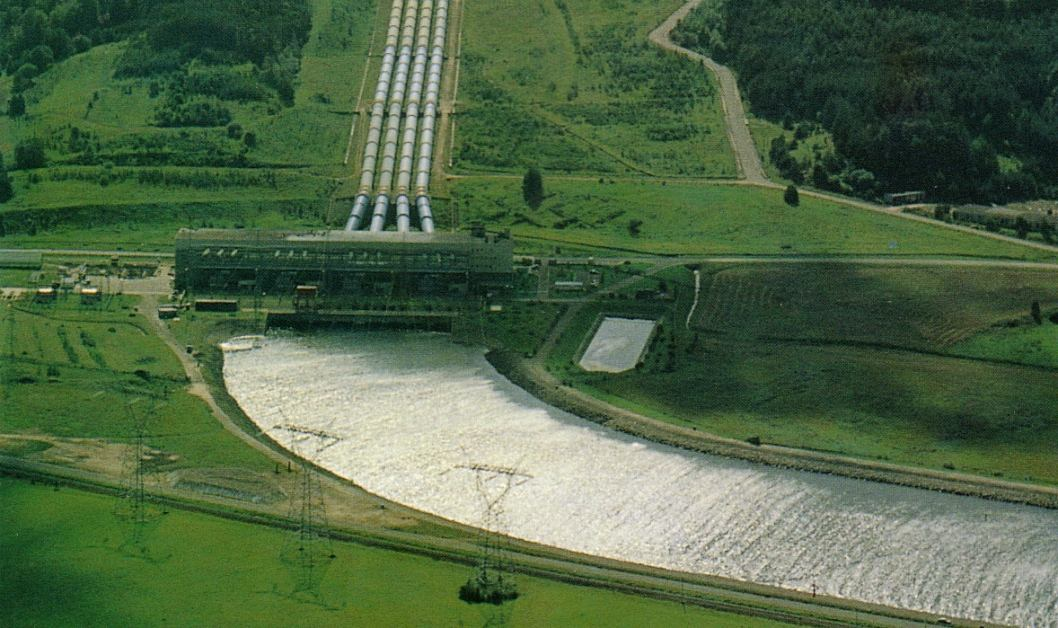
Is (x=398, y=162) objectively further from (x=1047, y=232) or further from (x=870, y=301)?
(x=1047, y=232)

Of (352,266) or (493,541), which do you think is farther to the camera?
(352,266)

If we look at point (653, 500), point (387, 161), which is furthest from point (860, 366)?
point (387, 161)

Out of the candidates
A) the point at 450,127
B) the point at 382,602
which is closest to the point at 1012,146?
the point at 450,127

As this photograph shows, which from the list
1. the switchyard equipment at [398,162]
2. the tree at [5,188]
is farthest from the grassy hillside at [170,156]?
the switchyard equipment at [398,162]

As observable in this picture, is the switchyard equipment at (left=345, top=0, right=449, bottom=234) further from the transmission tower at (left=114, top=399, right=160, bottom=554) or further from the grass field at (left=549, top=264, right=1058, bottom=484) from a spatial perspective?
the transmission tower at (left=114, top=399, right=160, bottom=554)

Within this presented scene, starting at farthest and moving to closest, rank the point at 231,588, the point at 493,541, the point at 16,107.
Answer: the point at 16,107
the point at 493,541
the point at 231,588

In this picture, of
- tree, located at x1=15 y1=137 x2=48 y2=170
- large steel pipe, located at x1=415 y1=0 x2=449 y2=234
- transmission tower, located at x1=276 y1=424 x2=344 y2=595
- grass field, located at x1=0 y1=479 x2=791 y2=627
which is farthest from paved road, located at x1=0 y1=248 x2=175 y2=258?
grass field, located at x1=0 y1=479 x2=791 y2=627
